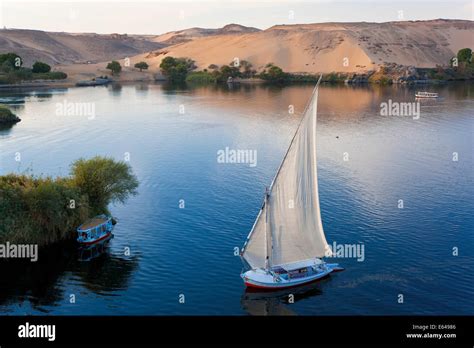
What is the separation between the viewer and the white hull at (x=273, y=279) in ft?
120

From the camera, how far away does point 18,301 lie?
118 feet

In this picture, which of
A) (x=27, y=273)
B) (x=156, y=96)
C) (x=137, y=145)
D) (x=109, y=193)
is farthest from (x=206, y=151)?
(x=156, y=96)

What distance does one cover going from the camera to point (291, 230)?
37.8m

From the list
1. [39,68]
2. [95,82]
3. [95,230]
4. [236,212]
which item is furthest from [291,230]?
[39,68]

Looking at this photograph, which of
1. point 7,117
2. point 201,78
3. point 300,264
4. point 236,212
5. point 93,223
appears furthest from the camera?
point 201,78

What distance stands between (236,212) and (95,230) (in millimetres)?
13172

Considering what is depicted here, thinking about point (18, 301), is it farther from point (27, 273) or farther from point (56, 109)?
point (56, 109)

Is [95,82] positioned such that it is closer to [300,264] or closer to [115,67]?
[115,67]

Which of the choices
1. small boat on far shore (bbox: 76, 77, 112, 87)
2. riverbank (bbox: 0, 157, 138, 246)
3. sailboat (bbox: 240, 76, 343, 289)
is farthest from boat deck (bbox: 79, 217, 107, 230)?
small boat on far shore (bbox: 76, 77, 112, 87)

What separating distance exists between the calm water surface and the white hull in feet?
2.39

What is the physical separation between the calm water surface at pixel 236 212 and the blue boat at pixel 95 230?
3.68ft

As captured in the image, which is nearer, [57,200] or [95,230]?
[57,200]

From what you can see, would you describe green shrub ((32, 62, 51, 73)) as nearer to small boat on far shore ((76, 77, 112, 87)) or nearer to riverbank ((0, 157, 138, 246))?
small boat on far shore ((76, 77, 112, 87))
